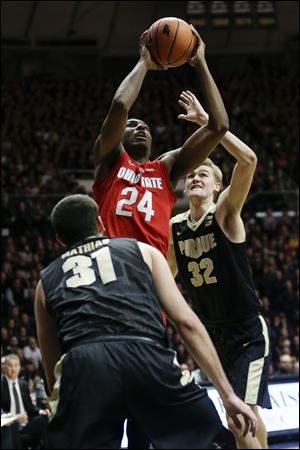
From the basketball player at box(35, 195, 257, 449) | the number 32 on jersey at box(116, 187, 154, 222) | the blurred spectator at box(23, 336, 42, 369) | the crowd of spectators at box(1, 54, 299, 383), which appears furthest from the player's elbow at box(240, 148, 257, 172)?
the blurred spectator at box(23, 336, 42, 369)

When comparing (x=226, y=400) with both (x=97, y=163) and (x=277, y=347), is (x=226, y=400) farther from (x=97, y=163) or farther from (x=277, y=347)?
(x=277, y=347)

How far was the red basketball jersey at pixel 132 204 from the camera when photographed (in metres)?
5.46

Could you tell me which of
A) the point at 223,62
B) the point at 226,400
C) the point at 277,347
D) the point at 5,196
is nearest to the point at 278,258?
the point at 277,347

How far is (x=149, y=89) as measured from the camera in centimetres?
2828

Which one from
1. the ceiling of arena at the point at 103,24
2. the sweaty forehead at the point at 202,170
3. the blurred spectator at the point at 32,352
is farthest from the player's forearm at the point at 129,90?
the ceiling of arena at the point at 103,24

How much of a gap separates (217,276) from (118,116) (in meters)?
1.47

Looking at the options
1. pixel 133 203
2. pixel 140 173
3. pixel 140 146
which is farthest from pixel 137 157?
pixel 133 203

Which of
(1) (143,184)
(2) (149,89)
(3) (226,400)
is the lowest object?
(3) (226,400)

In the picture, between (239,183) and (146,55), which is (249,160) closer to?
(239,183)

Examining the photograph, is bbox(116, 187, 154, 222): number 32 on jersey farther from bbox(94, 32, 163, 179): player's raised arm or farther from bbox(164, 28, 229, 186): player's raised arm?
bbox(164, 28, 229, 186): player's raised arm

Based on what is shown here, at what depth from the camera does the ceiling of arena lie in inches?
1113

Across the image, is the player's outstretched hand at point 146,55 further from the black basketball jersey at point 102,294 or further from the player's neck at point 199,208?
the black basketball jersey at point 102,294

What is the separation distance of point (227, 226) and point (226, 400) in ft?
7.33

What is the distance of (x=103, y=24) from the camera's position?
29484mm
